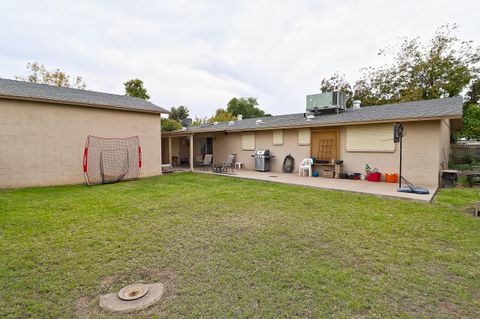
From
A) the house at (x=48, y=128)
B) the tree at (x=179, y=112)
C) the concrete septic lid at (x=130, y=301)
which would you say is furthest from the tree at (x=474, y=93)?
the tree at (x=179, y=112)

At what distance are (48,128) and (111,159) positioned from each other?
7.43ft

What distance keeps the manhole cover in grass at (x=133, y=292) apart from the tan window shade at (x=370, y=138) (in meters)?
9.06

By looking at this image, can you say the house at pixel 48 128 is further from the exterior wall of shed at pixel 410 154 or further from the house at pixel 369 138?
the exterior wall of shed at pixel 410 154

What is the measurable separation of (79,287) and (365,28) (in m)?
13.8

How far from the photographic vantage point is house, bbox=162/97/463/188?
772 centimetres

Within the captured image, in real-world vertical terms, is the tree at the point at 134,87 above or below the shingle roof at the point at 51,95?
above

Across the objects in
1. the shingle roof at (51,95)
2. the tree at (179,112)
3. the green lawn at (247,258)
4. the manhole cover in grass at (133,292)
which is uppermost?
the tree at (179,112)

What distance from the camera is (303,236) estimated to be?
3.68 m

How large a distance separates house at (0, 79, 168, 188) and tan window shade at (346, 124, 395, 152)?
920 centimetres

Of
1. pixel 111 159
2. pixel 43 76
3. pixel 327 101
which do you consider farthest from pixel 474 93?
pixel 43 76

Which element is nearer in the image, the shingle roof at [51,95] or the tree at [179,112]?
the shingle roof at [51,95]

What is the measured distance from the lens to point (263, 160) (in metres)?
12.0

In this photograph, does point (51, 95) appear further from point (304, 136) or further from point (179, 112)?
point (179, 112)

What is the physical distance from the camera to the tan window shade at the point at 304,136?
10.9m
